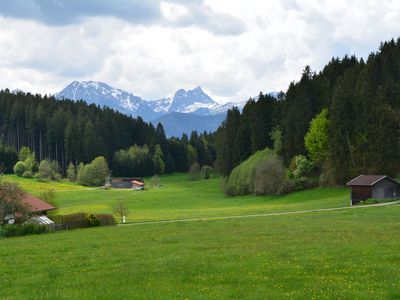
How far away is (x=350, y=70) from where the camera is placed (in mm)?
94125

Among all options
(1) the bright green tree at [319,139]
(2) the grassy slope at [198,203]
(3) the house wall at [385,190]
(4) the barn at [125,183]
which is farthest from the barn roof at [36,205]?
(4) the barn at [125,183]

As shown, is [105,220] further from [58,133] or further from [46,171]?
[58,133]

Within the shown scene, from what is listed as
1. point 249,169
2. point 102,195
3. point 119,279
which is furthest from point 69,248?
point 102,195

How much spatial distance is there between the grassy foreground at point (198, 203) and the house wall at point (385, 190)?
3864mm

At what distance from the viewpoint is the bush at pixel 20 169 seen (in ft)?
516

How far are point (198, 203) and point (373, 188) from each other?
3701 centimetres

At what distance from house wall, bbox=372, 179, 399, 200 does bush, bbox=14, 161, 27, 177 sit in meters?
121

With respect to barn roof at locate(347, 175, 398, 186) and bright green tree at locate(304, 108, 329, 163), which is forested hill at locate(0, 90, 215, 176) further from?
barn roof at locate(347, 175, 398, 186)

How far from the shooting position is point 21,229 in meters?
45.8

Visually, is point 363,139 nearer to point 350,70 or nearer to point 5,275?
point 350,70

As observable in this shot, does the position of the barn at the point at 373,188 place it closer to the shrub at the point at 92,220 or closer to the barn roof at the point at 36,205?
the shrub at the point at 92,220

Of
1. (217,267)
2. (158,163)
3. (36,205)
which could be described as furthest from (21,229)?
(158,163)

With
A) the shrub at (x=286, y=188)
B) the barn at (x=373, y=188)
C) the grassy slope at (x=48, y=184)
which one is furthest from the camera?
the grassy slope at (x=48, y=184)

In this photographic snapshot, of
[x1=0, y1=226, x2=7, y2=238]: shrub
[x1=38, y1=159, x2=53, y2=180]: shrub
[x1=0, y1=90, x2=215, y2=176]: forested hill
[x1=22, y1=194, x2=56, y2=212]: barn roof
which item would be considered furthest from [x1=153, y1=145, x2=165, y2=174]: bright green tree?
[x1=0, y1=226, x2=7, y2=238]: shrub
